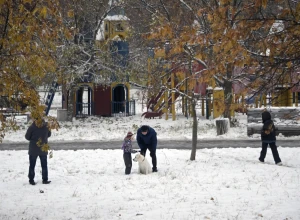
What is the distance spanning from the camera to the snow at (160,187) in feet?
27.7

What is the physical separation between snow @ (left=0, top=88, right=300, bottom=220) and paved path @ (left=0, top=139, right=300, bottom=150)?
1.51 meters

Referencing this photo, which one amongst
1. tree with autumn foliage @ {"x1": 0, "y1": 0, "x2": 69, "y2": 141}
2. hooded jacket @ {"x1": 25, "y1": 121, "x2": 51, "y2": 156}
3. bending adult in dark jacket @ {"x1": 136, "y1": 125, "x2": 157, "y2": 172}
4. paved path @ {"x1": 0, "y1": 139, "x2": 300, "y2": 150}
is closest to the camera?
tree with autumn foliage @ {"x1": 0, "y1": 0, "x2": 69, "y2": 141}

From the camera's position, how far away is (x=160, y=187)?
34.3 ft

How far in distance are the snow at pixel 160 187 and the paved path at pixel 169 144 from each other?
4.96 ft

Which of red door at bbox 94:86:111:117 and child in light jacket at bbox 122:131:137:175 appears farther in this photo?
red door at bbox 94:86:111:117

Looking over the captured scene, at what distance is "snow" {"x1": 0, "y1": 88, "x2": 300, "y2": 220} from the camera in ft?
27.7

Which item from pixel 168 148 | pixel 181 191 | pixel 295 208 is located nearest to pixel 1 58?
pixel 181 191

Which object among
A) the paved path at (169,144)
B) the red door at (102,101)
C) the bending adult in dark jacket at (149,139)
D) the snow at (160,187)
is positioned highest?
the red door at (102,101)

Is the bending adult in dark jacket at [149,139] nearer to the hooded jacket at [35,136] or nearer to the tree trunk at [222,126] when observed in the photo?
the hooded jacket at [35,136]

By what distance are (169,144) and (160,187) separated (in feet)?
26.9

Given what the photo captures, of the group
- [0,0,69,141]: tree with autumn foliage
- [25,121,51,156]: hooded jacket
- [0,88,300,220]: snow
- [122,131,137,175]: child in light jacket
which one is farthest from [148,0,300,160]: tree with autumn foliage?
[122,131,137,175]: child in light jacket

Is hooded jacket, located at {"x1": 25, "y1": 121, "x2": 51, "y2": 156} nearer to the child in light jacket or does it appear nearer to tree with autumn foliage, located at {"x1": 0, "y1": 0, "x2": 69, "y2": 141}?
the child in light jacket

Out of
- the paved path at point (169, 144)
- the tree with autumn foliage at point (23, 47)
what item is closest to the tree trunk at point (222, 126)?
the paved path at point (169, 144)

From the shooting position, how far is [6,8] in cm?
655
